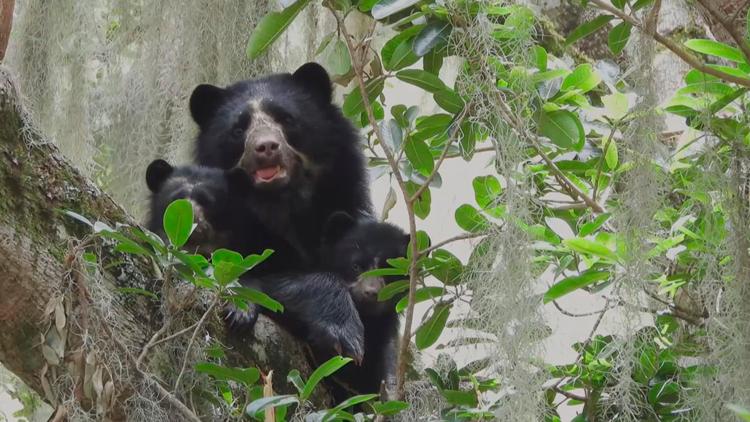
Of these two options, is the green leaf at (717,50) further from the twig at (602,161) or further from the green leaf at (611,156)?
the green leaf at (611,156)

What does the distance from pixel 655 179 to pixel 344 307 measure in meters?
1.49

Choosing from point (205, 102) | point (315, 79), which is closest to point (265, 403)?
point (205, 102)

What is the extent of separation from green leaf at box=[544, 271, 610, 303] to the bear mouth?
1735 mm

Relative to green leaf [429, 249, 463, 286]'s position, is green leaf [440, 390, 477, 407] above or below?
below

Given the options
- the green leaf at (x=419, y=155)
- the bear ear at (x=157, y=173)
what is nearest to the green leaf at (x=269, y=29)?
the green leaf at (x=419, y=155)

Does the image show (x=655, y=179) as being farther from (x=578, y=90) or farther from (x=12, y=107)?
(x=12, y=107)

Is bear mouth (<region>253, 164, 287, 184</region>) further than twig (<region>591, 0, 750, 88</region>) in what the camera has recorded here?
Yes

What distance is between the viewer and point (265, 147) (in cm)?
479

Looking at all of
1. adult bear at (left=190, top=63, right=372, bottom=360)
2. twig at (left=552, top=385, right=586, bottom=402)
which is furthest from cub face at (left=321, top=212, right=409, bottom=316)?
twig at (left=552, top=385, right=586, bottom=402)


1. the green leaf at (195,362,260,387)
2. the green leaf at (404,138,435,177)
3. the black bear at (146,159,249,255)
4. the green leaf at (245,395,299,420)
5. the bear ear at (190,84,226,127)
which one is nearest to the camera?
the green leaf at (245,395,299,420)

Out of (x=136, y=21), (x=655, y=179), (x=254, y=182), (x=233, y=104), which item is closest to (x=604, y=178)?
(x=655, y=179)

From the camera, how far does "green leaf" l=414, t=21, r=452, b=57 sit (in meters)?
3.44

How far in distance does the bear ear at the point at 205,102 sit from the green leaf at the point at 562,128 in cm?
198

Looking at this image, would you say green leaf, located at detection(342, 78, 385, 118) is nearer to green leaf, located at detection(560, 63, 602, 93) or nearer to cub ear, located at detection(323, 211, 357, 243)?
green leaf, located at detection(560, 63, 602, 93)
